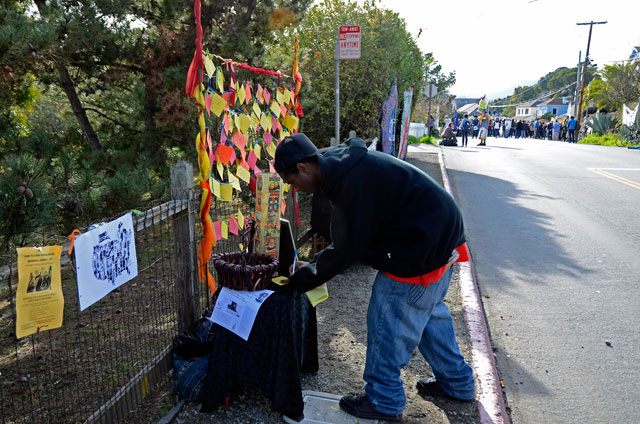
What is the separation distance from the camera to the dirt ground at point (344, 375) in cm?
304

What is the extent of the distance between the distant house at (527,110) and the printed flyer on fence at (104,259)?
372ft

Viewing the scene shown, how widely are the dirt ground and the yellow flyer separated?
1.19 m

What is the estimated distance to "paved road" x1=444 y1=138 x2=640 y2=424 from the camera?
3404 mm

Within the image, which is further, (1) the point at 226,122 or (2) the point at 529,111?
(2) the point at 529,111

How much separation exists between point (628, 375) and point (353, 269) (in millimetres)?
2972

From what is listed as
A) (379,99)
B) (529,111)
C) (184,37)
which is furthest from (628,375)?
(529,111)

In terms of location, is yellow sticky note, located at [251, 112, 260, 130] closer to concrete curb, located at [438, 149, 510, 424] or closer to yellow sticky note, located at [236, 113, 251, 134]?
yellow sticky note, located at [236, 113, 251, 134]

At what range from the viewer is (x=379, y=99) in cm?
1165

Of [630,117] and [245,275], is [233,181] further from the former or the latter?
[630,117]

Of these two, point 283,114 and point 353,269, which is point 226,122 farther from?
point 353,269

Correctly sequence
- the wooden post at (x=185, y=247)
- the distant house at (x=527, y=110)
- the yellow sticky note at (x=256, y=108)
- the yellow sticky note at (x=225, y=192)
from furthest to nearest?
the distant house at (x=527, y=110), the yellow sticky note at (x=256, y=108), the yellow sticky note at (x=225, y=192), the wooden post at (x=185, y=247)

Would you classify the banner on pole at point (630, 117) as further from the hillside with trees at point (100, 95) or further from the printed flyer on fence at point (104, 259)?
the printed flyer on fence at point (104, 259)

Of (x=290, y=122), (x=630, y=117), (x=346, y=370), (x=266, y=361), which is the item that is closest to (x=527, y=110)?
(x=630, y=117)

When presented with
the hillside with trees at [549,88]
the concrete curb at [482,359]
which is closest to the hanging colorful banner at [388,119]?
the concrete curb at [482,359]
